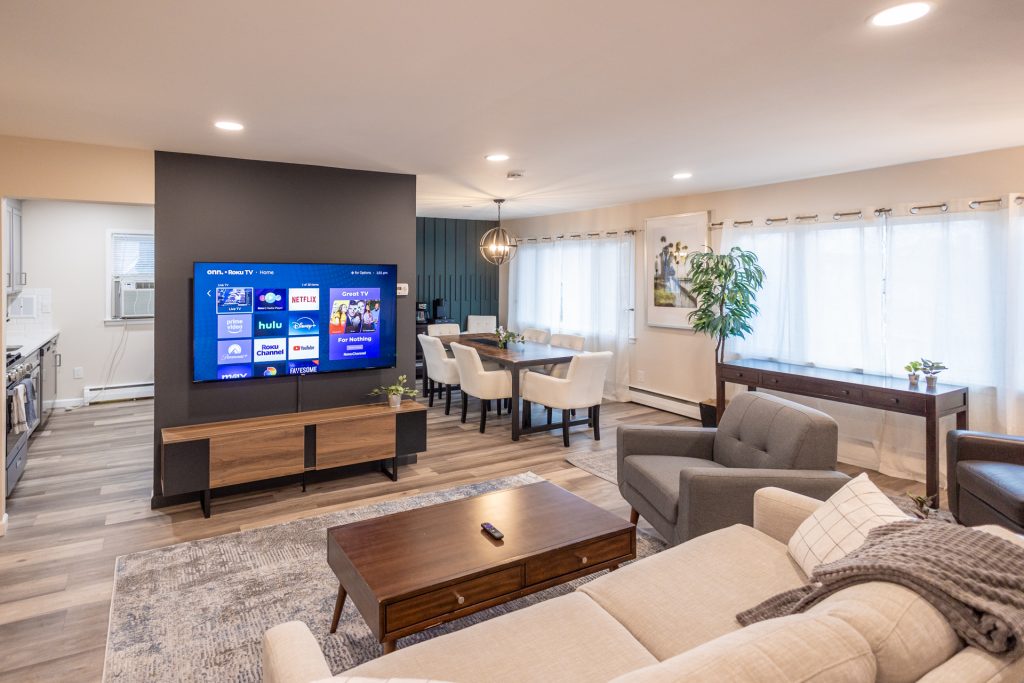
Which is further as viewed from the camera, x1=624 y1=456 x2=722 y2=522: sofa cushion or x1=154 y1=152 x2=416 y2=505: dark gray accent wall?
x1=154 y1=152 x2=416 y2=505: dark gray accent wall

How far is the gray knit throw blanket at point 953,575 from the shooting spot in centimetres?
117

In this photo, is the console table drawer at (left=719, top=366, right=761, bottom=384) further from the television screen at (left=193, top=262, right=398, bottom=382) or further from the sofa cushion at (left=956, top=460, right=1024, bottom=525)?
the television screen at (left=193, top=262, right=398, bottom=382)

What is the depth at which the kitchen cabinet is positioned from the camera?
513 cm

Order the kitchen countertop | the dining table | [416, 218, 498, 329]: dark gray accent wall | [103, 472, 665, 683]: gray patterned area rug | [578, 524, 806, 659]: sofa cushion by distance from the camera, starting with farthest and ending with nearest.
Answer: [416, 218, 498, 329]: dark gray accent wall, the dining table, the kitchen countertop, [103, 472, 665, 683]: gray patterned area rug, [578, 524, 806, 659]: sofa cushion

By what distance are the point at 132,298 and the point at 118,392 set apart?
1.12 meters

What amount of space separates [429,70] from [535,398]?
3.63 m

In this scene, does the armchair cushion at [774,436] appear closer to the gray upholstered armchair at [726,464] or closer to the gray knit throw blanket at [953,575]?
the gray upholstered armchair at [726,464]

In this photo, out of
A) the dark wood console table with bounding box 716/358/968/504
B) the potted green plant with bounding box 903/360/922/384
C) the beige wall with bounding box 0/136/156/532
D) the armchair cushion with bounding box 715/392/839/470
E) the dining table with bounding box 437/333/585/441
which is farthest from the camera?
the dining table with bounding box 437/333/585/441

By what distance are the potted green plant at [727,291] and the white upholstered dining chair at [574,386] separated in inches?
40.5

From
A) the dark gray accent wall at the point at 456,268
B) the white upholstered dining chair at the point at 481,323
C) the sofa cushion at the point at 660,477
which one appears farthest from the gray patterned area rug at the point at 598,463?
the dark gray accent wall at the point at 456,268

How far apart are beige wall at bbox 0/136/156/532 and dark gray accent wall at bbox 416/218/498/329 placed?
5.04 m

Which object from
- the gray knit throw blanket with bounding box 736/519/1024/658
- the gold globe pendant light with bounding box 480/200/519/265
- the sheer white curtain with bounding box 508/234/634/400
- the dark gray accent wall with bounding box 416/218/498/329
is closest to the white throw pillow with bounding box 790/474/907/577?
the gray knit throw blanket with bounding box 736/519/1024/658

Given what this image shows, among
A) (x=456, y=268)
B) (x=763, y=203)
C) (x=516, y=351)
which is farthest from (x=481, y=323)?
(x=763, y=203)

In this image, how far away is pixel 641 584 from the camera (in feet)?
6.50
